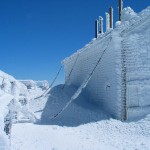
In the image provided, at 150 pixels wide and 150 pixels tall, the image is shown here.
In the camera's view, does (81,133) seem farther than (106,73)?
No

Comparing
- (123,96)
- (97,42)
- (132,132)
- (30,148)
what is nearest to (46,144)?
(30,148)

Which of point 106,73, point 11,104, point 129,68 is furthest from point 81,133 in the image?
point 11,104

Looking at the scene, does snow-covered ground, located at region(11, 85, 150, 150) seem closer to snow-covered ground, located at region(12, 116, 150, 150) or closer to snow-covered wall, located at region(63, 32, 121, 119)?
snow-covered ground, located at region(12, 116, 150, 150)

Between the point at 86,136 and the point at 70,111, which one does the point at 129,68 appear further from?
the point at 70,111

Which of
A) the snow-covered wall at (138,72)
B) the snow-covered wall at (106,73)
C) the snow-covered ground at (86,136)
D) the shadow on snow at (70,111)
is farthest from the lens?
the shadow on snow at (70,111)

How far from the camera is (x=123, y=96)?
1185 centimetres

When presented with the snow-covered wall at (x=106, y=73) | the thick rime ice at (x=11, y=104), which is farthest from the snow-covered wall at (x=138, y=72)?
the thick rime ice at (x=11, y=104)

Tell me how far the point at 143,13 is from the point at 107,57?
8.23 feet

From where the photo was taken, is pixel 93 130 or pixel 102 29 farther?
pixel 102 29

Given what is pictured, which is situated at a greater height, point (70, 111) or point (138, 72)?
point (138, 72)

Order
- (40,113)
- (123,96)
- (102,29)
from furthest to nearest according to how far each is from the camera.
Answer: (102,29) → (40,113) → (123,96)

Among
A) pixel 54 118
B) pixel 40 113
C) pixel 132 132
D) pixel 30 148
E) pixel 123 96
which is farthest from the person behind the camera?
pixel 40 113

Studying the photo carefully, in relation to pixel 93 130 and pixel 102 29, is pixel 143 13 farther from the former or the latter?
pixel 102 29

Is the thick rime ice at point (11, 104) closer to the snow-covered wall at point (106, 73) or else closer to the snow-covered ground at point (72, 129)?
the snow-covered ground at point (72, 129)
